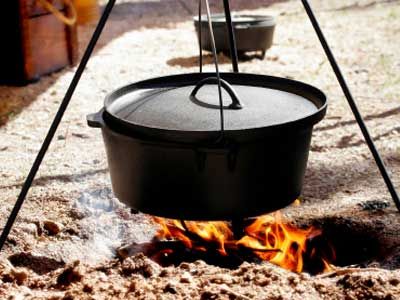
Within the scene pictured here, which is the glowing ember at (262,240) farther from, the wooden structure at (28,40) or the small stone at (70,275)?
the wooden structure at (28,40)

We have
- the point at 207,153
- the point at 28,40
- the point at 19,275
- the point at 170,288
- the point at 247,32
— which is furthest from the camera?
the point at 247,32

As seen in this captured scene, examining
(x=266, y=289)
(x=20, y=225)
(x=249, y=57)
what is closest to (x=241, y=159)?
(x=266, y=289)

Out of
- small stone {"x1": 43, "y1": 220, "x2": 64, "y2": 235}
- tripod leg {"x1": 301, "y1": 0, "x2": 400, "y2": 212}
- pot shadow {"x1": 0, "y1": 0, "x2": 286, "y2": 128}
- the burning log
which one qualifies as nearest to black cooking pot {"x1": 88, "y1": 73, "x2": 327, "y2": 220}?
tripod leg {"x1": 301, "y1": 0, "x2": 400, "y2": 212}

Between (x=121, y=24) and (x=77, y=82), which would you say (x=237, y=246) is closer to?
(x=77, y=82)

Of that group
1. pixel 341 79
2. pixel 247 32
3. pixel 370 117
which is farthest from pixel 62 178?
pixel 247 32

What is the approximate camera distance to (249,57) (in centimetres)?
736

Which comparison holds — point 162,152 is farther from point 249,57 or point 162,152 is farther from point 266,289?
point 249,57

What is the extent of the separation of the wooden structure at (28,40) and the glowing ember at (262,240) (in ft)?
11.2

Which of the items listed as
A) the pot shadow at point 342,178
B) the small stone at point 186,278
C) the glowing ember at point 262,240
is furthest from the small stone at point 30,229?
the pot shadow at point 342,178

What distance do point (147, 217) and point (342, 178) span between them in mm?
1167

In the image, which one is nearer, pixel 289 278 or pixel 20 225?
pixel 289 278

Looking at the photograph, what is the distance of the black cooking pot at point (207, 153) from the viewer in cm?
222

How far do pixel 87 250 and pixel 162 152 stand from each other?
832 millimetres

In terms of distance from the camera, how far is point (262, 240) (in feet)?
9.85
